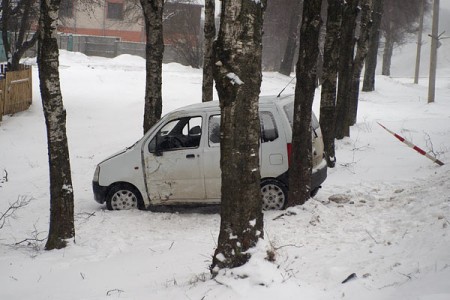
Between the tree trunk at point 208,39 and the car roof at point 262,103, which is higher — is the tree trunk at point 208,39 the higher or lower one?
the higher one

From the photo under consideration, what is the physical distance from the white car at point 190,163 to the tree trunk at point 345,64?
4202 mm

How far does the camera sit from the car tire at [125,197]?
30.3 ft

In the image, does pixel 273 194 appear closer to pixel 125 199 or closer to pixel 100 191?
pixel 125 199

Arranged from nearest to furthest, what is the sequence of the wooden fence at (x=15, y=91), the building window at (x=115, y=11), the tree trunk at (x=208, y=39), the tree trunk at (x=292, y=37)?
the tree trunk at (x=208, y=39), the wooden fence at (x=15, y=91), the tree trunk at (x=292, y=37), the building window at (x=115, y=11)

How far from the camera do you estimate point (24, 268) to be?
675 cm

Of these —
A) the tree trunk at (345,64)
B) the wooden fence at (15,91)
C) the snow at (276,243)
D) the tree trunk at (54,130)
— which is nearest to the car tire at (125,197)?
the snow at (276,243)

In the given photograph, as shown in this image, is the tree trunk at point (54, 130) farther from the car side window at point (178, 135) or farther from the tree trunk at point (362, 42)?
the tree trunk at point (362, 42)

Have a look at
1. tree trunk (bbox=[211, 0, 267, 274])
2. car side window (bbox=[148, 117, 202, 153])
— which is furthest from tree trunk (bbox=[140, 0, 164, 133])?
tree trunk (bbox=[211, 0, 267, 274])

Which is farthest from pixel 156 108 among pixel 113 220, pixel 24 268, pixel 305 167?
pixel 24 268

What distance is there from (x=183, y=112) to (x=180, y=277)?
12.3 feet

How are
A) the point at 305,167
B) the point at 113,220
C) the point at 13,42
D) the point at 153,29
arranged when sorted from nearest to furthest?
the point at 305,167 < the point at 113,220 < the point at 153,29 < the point at 13,42

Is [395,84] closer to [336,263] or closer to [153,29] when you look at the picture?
[153,29]

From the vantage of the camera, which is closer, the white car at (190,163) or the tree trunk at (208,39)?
the white car at (190,163)

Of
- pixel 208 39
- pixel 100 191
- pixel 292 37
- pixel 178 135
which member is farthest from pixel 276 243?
pixel 292 37
